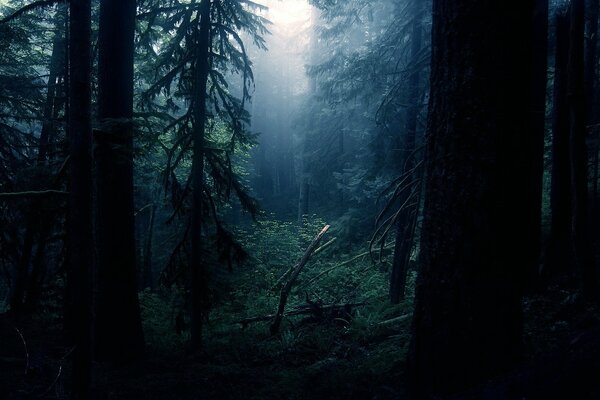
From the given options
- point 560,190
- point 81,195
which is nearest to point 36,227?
point 81,195

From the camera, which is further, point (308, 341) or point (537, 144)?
point (308, 341)

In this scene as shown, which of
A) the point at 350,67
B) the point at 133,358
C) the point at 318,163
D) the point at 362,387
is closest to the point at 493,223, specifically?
the point at 362,387

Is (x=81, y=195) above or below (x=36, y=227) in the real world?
above

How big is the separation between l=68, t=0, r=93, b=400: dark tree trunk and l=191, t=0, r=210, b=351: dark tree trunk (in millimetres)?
3963

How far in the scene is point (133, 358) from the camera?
7.05 meters

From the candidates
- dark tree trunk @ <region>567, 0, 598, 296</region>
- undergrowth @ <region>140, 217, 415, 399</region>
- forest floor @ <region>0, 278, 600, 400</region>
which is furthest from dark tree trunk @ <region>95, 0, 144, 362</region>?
dark tree trunk @ <region>567, 0, 598, 296</region>

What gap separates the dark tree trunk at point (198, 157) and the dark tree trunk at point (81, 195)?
396 cm

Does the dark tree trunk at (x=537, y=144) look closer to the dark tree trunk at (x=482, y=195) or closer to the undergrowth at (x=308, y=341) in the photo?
the dark tree trunk at (x=482, y=195)

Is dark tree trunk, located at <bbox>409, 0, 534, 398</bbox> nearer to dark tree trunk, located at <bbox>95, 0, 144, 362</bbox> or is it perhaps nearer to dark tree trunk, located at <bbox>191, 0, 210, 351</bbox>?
dark tree trunk, located at <bbox>95, 0, 144, 362</bbox>

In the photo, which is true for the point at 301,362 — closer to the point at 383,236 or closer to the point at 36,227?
the point at 383,236

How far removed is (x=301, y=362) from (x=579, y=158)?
18.1 feet

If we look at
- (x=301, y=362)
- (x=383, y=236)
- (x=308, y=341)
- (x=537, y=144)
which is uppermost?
(x=537, y=144)

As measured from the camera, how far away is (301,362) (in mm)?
6930

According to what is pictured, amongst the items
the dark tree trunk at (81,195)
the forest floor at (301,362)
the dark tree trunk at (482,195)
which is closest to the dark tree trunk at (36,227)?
the forest floor at (301,362)
